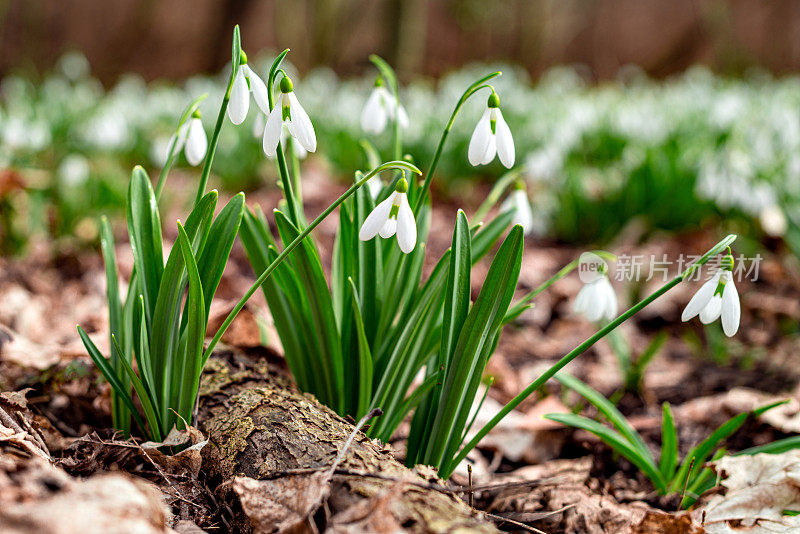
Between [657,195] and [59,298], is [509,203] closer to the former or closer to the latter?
[59,298]

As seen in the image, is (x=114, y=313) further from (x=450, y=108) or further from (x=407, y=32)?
(x=407, y=32)

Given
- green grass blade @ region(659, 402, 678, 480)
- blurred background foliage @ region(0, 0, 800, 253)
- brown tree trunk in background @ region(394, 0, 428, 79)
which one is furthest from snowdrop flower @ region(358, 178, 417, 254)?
brown tree trunk in background @ region(394, 0, 428, 79)

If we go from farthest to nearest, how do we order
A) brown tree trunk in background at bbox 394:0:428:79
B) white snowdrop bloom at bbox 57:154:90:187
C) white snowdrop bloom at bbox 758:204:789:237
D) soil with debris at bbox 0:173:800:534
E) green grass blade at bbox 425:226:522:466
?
brown tree trunk in background at bbox 394:0:428:79 → white snowdrop bloom at bbox 57:154:90:187 → white snowdrop bloom at bbox 758:204:789:237 → green grass blade at bbox 425:226:522:466 → soil with debris at bbox 0:173:800:534

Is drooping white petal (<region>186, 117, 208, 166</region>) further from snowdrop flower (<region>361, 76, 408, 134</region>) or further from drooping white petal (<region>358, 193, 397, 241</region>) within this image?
drooping white petal (<region>358, 193, 397, 241</region>)

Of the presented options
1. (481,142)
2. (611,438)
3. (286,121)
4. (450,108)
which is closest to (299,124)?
(286,121)

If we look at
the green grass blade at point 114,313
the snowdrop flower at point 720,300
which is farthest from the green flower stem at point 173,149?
the snowdrop flower at point 720,300

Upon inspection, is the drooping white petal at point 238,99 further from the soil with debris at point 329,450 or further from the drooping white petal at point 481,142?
the soil with debris at point 329,450

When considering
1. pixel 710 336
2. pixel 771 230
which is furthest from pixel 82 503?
pixel 771 230

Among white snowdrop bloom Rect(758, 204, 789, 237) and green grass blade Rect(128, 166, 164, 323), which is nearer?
green grass blade Rect(128, 166, 164, 323)
